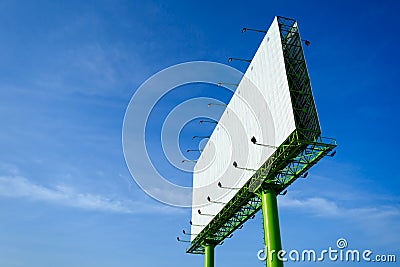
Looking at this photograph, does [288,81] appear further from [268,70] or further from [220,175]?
[220,175]

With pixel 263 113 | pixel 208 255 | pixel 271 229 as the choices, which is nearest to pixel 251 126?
pixel 263 113

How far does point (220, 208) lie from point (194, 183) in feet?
54.3

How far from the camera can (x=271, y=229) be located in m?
27.6

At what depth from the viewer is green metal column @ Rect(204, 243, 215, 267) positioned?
4625 cm

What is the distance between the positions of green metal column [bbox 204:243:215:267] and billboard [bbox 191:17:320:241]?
5.72 meters

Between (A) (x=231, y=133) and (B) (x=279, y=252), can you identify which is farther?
(A) (x=231, y=133)

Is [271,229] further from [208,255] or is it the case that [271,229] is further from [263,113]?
[208,255]

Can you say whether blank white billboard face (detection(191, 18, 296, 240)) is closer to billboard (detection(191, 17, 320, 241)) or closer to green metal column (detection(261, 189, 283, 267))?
billboard (detection(191, 17, 320, 241))

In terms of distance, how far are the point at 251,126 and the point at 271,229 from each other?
9589 mm

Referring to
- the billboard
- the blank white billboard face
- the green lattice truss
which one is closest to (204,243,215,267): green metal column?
the blank white billboard face

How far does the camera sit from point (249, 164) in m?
32.8

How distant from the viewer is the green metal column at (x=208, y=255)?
1821 inches

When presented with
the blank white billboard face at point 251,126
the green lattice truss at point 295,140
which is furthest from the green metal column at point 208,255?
the green lattice truss at point 295,140

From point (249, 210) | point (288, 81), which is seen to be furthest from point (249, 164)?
point (288, 81)
